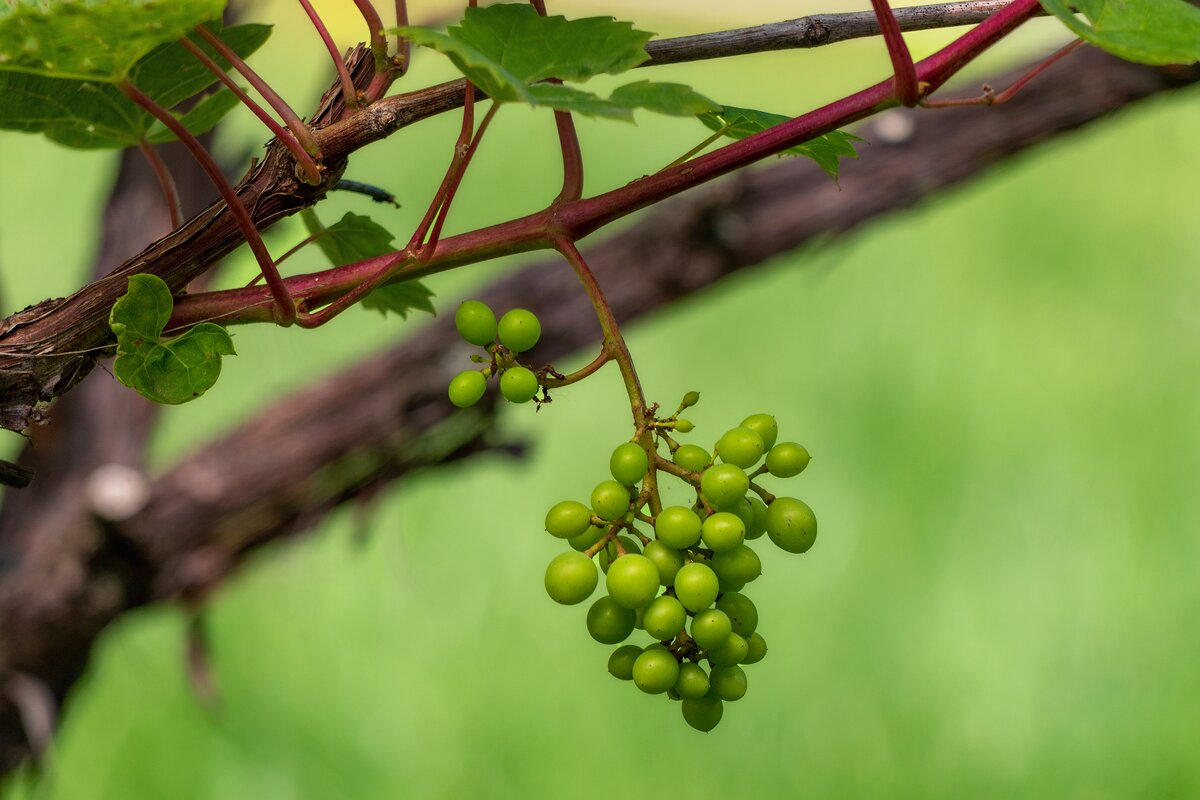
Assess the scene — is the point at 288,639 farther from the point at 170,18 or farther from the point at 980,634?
the point at 170,18

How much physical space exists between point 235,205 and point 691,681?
0.92 feet

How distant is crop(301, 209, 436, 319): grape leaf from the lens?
65 cm

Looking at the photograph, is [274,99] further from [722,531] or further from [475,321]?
[722,531]

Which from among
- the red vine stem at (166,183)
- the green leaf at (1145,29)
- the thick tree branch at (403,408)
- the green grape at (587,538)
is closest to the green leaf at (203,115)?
the red vine stem at (166,183)

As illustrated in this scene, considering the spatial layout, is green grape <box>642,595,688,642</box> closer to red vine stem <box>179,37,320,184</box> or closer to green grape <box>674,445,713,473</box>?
green grape <box>674,445,713,473</box>

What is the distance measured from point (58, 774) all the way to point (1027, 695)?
6.99ft

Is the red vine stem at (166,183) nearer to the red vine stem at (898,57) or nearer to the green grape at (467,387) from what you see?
the green grape at (467,387)

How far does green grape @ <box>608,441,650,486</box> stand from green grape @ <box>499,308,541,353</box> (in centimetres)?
7

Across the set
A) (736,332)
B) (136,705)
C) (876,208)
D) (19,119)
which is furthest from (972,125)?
(136,705)

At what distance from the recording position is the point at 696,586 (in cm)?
46

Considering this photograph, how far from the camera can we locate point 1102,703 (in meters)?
2.53

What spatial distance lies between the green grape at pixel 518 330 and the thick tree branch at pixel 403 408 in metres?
1.01

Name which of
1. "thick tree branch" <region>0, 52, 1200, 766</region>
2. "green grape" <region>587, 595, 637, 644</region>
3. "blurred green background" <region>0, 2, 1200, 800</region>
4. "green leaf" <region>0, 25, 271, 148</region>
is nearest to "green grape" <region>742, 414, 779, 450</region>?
"green grape" <region>587, 595, 637, 644</region>

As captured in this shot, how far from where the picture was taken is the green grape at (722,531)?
464 mm
